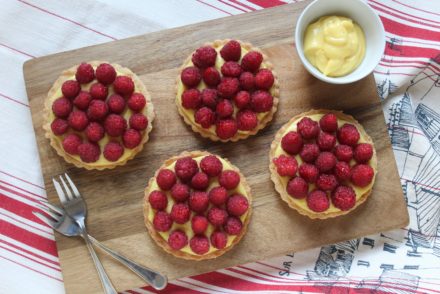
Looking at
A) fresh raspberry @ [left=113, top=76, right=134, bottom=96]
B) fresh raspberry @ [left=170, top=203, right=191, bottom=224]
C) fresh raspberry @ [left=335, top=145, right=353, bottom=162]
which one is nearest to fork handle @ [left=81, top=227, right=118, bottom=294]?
fresh raspberry @ [left=170, top=203, right=191, bottom=224]

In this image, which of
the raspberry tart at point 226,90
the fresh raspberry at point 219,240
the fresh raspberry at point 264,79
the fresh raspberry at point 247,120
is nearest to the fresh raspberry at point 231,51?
the raspberry tart at point 226,90

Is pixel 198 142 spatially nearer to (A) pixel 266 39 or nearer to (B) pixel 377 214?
(A) pixel 266 39

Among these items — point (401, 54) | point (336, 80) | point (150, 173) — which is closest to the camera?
point (336, 80)

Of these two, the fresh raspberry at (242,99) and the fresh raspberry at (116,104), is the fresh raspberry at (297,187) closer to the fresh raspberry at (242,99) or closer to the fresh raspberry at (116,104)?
the fresh raspberry at (242,99)

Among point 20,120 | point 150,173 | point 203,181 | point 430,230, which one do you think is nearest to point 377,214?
point 430,230

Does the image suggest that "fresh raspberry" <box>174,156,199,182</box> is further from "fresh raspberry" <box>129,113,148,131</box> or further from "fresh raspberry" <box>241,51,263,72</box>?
"fresh raspberry" <box>241,51,263,72</box>

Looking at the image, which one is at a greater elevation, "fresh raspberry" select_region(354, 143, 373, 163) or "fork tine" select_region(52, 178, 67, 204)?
"fresh raspberry" select_region(354, 143, 373, 163)

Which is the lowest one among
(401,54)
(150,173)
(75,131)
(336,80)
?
(150,173)
